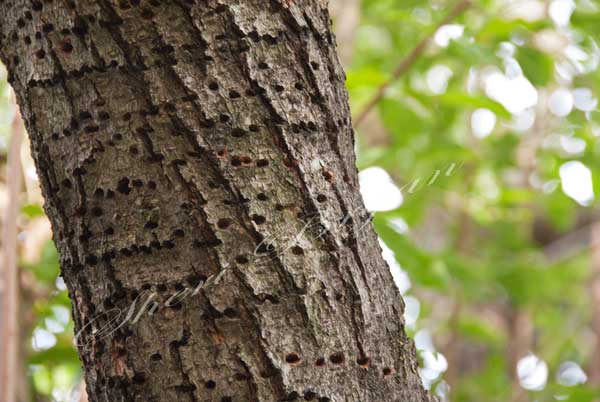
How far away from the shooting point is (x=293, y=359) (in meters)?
0.85

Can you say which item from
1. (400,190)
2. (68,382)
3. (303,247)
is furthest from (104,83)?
(68,382)

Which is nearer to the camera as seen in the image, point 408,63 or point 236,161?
point 236,161

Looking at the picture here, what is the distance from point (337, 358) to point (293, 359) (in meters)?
0.05

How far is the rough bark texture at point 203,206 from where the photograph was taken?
850 mm

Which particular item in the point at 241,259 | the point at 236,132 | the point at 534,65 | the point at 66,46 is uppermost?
the point at 534,65

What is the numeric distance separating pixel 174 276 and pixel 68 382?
1.98 m

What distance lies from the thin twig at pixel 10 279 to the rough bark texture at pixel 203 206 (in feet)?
1.98

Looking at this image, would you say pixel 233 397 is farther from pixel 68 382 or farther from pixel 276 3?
pixel 68 382

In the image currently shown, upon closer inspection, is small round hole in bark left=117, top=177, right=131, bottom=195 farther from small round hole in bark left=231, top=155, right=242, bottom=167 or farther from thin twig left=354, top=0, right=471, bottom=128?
thin twig left=354, top=0, right=471, bottom=128

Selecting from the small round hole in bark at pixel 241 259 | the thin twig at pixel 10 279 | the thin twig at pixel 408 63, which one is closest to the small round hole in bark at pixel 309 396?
the small round hole in bark at pixel 241 259

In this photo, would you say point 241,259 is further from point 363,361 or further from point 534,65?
point 534,65

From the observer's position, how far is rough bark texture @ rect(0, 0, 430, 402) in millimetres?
850

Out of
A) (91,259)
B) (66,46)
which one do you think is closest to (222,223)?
(91,259)

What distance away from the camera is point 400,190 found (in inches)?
42.9
